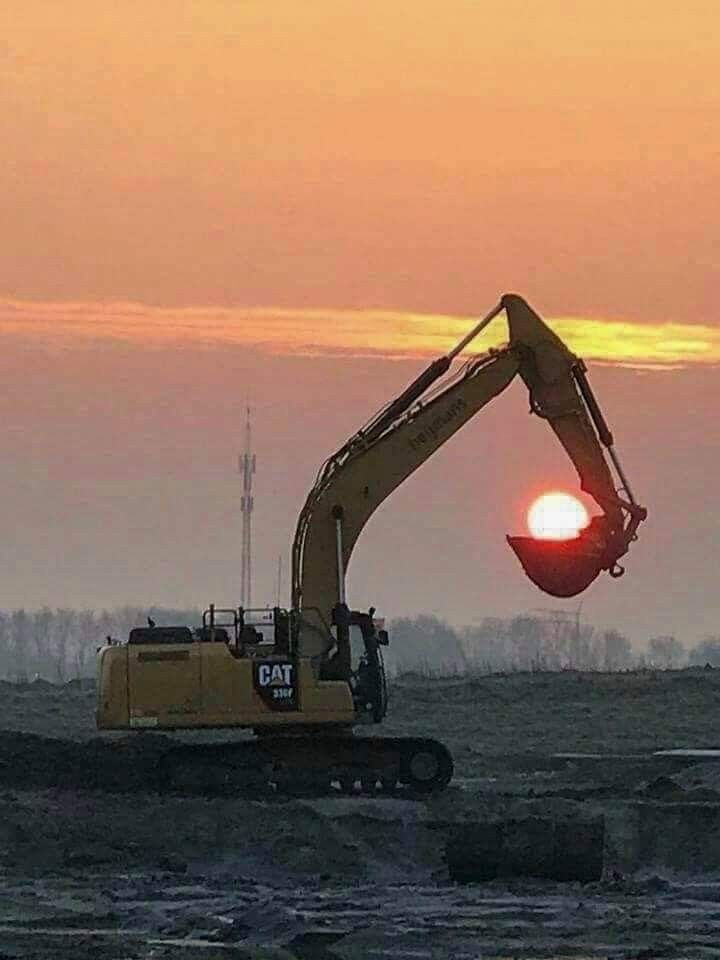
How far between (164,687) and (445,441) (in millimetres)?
4783

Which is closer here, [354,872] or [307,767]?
[354,872]

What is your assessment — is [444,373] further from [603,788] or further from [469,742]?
[469,742]

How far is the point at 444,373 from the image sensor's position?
29938 mm

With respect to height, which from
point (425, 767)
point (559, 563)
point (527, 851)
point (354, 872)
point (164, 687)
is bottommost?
point (354, 872)

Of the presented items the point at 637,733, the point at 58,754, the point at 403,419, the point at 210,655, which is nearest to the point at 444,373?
the point at 403,419

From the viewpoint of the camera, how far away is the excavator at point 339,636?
28.9 m

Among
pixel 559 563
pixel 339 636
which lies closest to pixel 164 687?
pixel 339 636

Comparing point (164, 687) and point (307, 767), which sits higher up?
point (164, 687)

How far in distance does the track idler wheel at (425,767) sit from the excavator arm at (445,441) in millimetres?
1874

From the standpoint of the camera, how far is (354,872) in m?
25.1

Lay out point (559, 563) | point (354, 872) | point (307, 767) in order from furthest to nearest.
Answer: point (307, 767), point (559, 563), point (354, 872)

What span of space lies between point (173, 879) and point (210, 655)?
5264mm

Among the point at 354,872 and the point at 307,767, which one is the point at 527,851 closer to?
the point at 354,872

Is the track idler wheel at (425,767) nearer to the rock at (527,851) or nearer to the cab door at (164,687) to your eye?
the cab door at (164,687)
